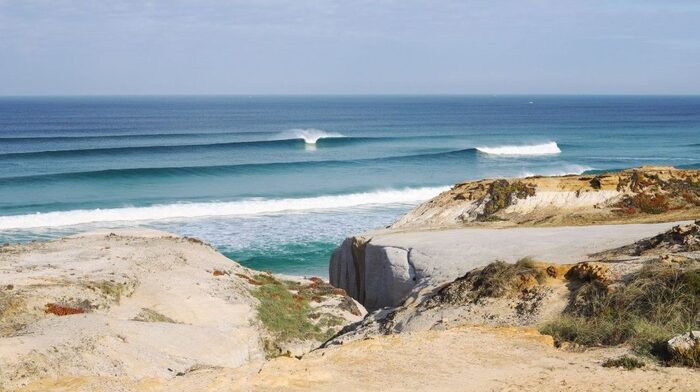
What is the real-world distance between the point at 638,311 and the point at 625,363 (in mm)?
2135

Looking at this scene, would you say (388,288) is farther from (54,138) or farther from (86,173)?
(54,138)

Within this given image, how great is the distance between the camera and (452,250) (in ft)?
59.3

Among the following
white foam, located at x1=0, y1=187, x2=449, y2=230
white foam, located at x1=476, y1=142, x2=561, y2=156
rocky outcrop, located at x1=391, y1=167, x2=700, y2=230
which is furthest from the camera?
white foam, located at x1=476, y1=142, x2=561, y2=156

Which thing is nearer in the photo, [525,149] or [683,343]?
[683,343]

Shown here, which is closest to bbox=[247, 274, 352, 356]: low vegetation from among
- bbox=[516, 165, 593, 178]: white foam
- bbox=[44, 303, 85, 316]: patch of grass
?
bbox=[44, 303, 85, 316]: patch of grass

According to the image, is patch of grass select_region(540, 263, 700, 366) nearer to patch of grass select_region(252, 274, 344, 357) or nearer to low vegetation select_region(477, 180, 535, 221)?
patch of grass select_region(252, 274, 344, 357)

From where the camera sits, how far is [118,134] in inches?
3002

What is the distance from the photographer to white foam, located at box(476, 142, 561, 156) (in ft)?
217

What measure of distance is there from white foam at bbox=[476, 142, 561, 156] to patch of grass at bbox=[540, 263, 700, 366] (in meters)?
52.7

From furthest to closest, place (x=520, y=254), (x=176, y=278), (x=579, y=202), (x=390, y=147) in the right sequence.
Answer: (x=390, y=147) < (x=579, y=202) < (x=176, y=278) < (x=520, y=254)

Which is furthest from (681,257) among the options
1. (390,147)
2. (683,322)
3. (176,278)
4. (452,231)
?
(390,147)

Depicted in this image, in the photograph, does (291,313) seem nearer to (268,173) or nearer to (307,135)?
(268,173)

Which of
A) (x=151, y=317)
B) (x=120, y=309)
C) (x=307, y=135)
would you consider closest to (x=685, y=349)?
(x=151, y=317)

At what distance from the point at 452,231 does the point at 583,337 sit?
30.5ft
